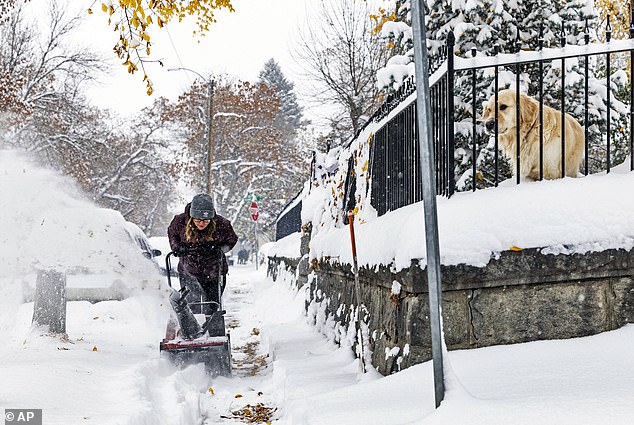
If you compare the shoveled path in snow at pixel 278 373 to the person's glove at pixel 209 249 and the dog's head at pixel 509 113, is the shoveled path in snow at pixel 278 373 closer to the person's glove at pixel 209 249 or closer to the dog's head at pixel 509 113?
the person's glove at pixel 209 249

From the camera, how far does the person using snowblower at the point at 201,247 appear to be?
271 inches

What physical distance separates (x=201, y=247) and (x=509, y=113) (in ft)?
11.8

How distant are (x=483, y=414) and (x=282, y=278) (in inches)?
518

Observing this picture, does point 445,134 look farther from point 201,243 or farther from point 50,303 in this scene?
point 50,303

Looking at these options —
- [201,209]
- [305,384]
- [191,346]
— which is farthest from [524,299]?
[201,209]

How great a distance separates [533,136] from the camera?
4828 mm

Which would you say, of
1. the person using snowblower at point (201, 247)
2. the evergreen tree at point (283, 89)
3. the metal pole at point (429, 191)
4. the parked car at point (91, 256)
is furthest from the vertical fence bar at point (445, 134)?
the evergreen tree at point (283, 89)

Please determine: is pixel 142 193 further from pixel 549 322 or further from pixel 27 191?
pixel 549 322

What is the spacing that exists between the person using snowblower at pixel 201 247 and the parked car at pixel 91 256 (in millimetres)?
1801

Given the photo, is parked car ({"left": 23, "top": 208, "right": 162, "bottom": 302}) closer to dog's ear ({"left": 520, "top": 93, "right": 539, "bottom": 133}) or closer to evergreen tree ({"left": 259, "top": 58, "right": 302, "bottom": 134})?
dog's ear ({"left": 520, "top": 93, "right": 539, "bottom": 133})

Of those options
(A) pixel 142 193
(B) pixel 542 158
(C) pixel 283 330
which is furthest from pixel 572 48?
(A) pixel 142 193

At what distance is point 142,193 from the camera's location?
44812mm

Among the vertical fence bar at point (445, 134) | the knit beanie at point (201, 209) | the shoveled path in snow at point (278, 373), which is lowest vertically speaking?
the shoveled path in snow at point (278, 373)

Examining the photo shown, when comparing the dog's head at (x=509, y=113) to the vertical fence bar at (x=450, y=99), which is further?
the dog's head at (x=509, y=113)
